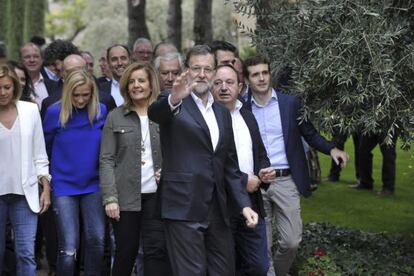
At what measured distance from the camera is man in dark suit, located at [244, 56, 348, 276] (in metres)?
6.70

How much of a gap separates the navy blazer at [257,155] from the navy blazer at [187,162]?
0.79m

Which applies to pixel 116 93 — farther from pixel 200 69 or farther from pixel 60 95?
pixel 200 69

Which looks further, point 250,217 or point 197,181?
point 250,217

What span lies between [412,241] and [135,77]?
405cm

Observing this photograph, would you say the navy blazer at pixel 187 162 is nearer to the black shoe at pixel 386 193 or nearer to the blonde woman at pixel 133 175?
the blonde woman at pixel 133 175

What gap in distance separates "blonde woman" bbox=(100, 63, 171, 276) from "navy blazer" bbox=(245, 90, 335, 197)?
3.98 ft

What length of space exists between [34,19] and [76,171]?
60.9ft

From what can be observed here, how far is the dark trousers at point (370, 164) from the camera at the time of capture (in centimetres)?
1155

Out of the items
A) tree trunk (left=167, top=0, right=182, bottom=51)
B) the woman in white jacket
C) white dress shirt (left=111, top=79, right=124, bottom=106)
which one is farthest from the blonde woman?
tree trunk (left=167, top=0, right=182, bottom=51)

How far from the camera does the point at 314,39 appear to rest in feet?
21.0

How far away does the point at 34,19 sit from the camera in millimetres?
23969

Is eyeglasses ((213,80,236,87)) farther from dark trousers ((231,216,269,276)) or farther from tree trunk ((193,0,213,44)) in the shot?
tree trunk ((193,0,213,44))

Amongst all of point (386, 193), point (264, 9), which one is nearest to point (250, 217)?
point (264, 9)

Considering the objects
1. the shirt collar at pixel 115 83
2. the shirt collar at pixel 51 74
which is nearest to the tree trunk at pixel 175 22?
the shirt collar at pixel 51 74
